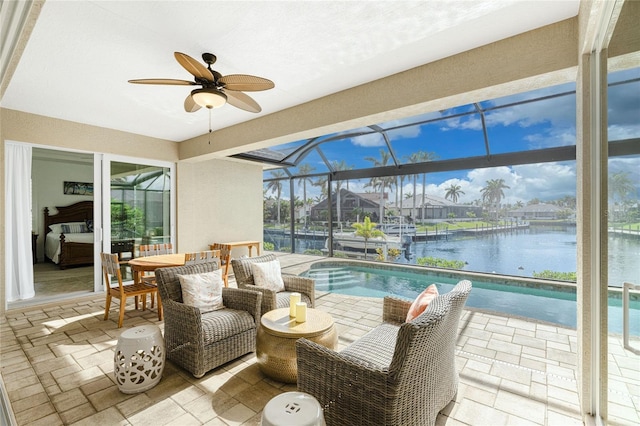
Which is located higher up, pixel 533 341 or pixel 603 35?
pixel 603 35

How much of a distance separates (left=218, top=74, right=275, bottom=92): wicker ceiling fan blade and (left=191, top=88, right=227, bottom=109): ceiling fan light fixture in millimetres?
101

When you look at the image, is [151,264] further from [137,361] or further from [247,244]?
[247,244]

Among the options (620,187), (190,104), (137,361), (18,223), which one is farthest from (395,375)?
(18,223)

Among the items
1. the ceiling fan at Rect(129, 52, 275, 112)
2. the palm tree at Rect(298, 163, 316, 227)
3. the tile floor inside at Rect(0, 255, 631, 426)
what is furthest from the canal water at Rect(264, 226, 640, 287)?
the ceiling fan at Rect(129, 52, 275, 112)

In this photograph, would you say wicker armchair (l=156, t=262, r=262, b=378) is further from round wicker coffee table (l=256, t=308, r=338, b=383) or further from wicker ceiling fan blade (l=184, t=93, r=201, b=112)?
wicker ceiling fan blade (l=184, t=93, r=201, b=112)

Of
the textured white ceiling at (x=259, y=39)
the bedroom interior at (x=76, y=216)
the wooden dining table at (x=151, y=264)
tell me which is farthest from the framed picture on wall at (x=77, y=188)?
the wooden dining table at (x=151, y=264)

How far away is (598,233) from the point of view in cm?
190

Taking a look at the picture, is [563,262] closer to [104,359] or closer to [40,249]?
[104,359]

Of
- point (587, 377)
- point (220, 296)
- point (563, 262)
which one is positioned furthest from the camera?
point (563, 262)

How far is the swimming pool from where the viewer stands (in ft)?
15.5

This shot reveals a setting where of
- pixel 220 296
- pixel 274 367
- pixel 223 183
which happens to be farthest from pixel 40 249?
pixel 274 367

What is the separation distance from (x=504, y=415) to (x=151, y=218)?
20.5 feet

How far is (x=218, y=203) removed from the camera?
23.2 ft

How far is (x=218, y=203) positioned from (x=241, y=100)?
178 inches
